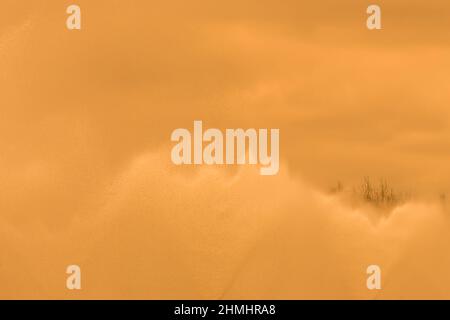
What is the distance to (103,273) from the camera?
2990 inches

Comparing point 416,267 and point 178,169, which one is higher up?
point 178,169

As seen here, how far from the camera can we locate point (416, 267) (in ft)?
244

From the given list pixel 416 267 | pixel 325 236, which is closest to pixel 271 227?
pixel 325 236

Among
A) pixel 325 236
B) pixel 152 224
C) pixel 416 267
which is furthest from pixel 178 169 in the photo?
pixel 416 267
